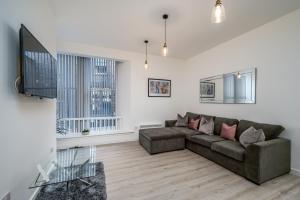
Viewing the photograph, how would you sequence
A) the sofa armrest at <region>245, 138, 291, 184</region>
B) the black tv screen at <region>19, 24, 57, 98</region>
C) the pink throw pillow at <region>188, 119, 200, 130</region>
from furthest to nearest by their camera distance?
the pink throw pillow at <region>188, 119, 200, 130</region>
the sofa armrest at <region>245, 138, 291, 184</region>
the black tv screen at <region>19, 24, 57, 98</region>

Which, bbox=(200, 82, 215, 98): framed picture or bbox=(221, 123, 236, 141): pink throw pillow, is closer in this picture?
bbox=(221, 123, 236, 141): pink throw pillow

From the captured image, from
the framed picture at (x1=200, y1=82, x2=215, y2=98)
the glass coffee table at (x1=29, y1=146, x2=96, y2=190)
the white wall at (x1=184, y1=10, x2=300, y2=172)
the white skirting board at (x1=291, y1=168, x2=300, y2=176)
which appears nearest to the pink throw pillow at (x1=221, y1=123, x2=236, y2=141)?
the white wall at (x1=184, y1=10, x2=300, y2=172)

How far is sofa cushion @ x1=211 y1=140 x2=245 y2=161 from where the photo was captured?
2.43m

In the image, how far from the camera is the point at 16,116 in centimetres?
138

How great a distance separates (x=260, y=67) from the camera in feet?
9.96

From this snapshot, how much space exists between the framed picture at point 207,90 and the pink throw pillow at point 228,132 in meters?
1.19

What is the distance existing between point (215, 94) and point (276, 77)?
1.50m

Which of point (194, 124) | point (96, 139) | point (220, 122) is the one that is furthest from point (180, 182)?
point (96, 139)

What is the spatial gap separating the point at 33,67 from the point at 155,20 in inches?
87.7

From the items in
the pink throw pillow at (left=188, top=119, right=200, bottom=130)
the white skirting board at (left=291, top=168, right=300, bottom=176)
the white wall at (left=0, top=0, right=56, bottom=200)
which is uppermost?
the white wall at (left=0, top=0, right=56, bottom=200)

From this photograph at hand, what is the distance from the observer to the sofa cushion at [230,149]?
243 cm

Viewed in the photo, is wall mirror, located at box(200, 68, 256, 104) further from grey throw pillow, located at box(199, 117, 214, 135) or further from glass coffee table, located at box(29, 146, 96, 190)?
glass coffee table, located at box(29, 146, 96, 190)

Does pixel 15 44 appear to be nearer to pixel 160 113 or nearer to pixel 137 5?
pixel 137 5

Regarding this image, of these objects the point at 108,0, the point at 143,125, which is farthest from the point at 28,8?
the point at 143,125
